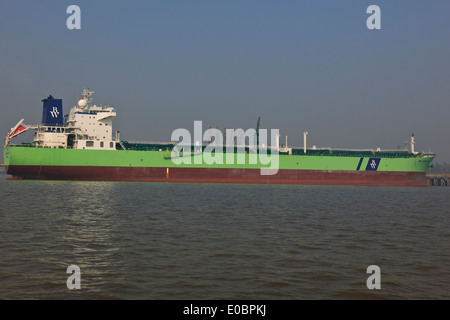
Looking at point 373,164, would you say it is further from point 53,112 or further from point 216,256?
point 216,256

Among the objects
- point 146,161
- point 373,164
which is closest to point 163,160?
point 146,161

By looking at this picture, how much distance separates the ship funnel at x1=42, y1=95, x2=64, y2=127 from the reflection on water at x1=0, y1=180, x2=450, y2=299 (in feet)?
95.5

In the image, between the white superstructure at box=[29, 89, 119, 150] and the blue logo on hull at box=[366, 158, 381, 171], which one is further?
the blue logo on hull at box=[366, 158, 381, 171]

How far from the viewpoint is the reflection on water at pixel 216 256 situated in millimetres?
6168

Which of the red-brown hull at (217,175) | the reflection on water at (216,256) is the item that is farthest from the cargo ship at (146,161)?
the reflection on water at (216,256)

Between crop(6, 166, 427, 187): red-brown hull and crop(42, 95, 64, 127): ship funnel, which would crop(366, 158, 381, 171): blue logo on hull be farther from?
crop(42, 95, 64, 127): ship funnel

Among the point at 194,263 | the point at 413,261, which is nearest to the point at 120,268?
the point at 194,263

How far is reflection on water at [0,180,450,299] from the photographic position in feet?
20.2

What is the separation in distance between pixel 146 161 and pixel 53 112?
12.5m

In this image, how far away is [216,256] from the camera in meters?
8.29

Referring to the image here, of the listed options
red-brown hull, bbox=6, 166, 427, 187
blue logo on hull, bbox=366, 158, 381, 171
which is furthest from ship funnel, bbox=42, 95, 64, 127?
blue logo on hull, bbox=366, 158, 381, 171
